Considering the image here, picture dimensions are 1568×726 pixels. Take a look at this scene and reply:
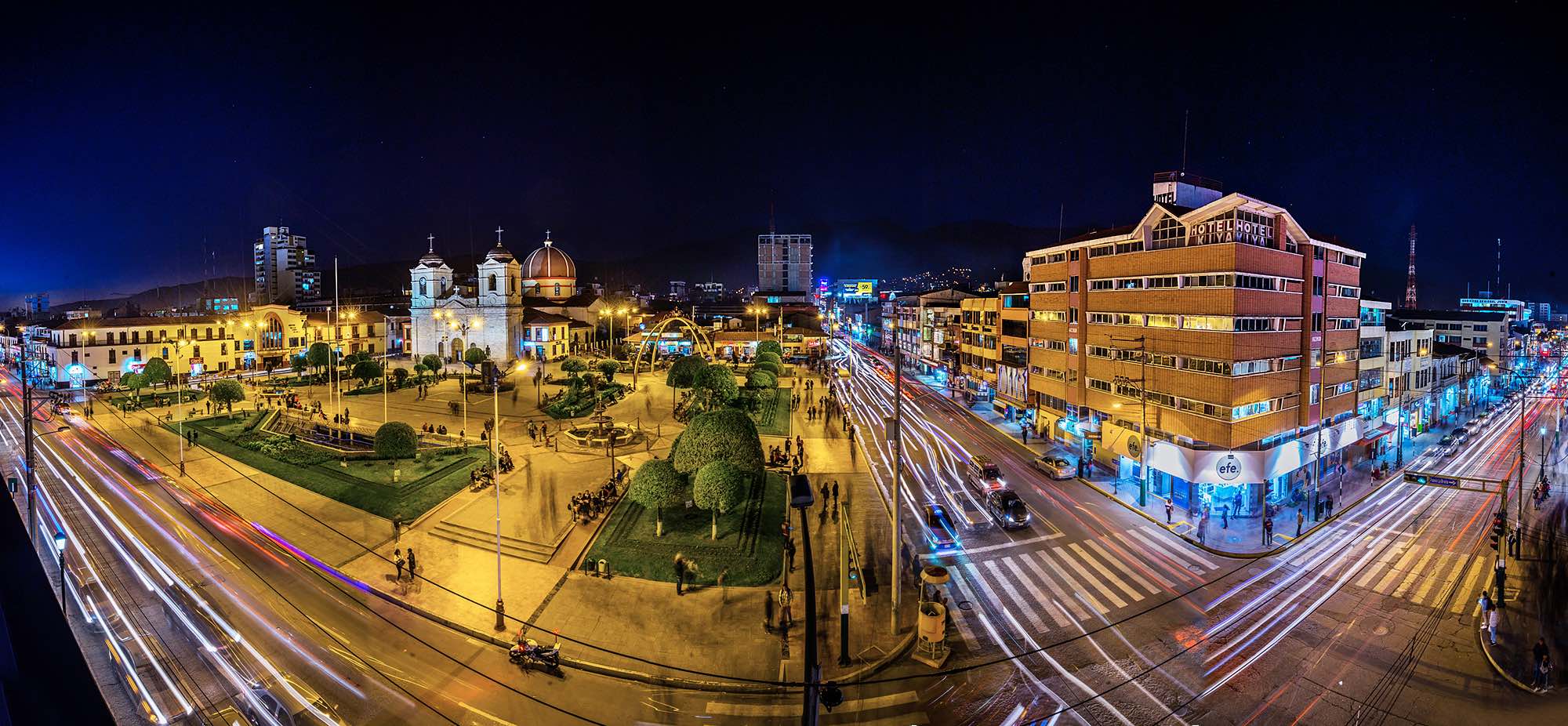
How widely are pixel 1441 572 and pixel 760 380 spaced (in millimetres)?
36364

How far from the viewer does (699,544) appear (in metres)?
22.8

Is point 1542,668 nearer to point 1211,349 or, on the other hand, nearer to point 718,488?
point 1211,349

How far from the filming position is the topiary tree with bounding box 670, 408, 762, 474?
24.6 meters

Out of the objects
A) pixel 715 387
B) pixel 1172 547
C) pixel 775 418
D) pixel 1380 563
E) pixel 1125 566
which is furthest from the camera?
pixel 775 418

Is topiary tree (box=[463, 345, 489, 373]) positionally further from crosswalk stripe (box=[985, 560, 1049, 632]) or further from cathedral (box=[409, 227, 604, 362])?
crosswalk stripe (box=[985, 560, 1049, 632])

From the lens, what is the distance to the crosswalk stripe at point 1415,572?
819 inches

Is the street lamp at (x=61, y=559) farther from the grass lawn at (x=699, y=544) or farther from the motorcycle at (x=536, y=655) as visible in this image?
the grass lawn at (x=699, y=544)

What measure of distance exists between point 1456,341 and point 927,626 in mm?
77631

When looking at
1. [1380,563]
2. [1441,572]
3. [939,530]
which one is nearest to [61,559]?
[939,530]

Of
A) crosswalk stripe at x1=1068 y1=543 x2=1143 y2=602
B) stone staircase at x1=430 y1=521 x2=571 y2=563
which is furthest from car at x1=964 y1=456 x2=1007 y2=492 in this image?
stone staircase at x1=430 y1=521 x2=571 y2=563

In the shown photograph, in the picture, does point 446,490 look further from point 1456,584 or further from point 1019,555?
point 1456,584

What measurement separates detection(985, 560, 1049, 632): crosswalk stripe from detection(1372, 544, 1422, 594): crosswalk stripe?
10.9 metres

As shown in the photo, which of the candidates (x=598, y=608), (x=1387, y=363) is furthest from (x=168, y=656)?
(x=1387, y=363)

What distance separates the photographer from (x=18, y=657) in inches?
94.9
